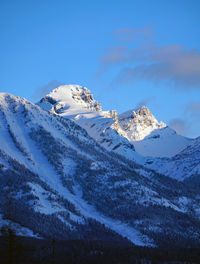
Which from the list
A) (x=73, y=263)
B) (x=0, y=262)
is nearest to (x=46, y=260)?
(x=73, y=263)

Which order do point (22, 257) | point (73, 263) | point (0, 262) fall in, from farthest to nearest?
point (73, 263) < point (22, 257) < point (0, 262)

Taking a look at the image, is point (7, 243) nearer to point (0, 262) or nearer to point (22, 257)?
point (22, 257)

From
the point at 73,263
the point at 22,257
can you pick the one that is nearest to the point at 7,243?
the point at 22,257

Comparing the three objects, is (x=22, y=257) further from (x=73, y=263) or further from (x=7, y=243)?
(x=73, y=263)

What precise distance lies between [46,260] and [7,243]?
13.8 metres

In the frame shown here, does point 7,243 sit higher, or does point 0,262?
point 7,243

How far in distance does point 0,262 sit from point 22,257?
21080mm

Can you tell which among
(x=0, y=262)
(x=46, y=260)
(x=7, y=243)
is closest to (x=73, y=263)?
(x=46, y=260)

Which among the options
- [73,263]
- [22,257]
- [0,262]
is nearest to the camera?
[0,262]

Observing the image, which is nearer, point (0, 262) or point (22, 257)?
point (0, 262)

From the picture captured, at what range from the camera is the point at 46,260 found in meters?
194

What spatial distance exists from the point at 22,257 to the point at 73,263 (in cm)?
2096

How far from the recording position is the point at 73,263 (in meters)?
199

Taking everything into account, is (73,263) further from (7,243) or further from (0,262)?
(0,262)
